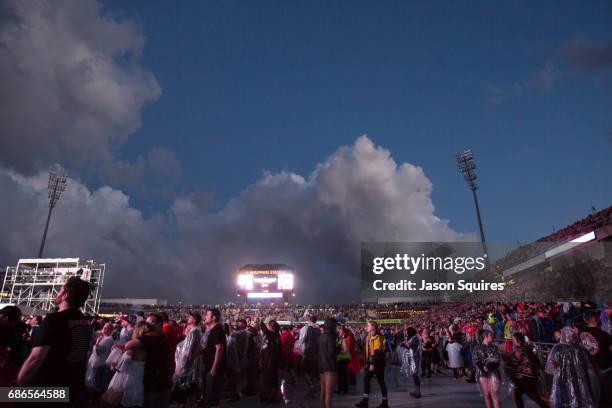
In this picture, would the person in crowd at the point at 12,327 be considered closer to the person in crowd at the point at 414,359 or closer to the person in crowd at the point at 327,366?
the person in crowd at the point at 327,366

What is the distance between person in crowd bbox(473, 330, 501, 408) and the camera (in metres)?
A: 7.22

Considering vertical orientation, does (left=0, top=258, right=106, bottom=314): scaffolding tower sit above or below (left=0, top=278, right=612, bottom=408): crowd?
above

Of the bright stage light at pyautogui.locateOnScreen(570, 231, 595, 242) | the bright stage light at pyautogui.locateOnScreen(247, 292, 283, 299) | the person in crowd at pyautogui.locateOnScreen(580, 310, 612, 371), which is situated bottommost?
the person in crowd at pyautogui.locateOnScreen(580, 310, 612, 371)

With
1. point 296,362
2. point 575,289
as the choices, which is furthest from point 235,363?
point 575,289

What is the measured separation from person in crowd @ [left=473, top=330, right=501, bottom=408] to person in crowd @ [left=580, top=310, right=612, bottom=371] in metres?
1.51

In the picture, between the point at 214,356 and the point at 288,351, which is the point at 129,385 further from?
the point at 288,351

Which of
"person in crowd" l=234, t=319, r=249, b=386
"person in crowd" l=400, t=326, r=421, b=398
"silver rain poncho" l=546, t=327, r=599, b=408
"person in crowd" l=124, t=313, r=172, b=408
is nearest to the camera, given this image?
"person in crowd" l=124, t=313, r=172, b=408

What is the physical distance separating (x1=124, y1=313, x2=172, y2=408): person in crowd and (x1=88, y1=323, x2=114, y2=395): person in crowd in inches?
167

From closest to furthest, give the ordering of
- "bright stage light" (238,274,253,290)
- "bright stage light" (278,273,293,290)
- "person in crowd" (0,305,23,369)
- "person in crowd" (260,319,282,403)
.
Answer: "person in crowd" (0,305,23,369) → "person in crowd" (260,319,282,403) → "bright stage light" (278,273,293,290) → "bright stage light" (238,274,253,290)

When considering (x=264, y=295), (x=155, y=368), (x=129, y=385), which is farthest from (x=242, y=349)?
(x=264, y=295)

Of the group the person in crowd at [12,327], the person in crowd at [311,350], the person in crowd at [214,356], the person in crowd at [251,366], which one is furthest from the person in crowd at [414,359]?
the person in crowd at [12,327]

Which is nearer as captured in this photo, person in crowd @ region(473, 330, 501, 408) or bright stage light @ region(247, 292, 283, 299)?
person in crowd @ region(473, 330, 501, 408)

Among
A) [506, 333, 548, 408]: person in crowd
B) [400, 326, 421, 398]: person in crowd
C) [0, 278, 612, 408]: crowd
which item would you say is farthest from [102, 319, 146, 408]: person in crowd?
[400, 326, 421, 398]: person in crowd

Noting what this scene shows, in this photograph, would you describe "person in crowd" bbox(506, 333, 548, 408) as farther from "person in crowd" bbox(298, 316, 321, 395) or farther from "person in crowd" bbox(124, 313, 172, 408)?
"person in crowd" bbox(124, 313, 172, 408)
